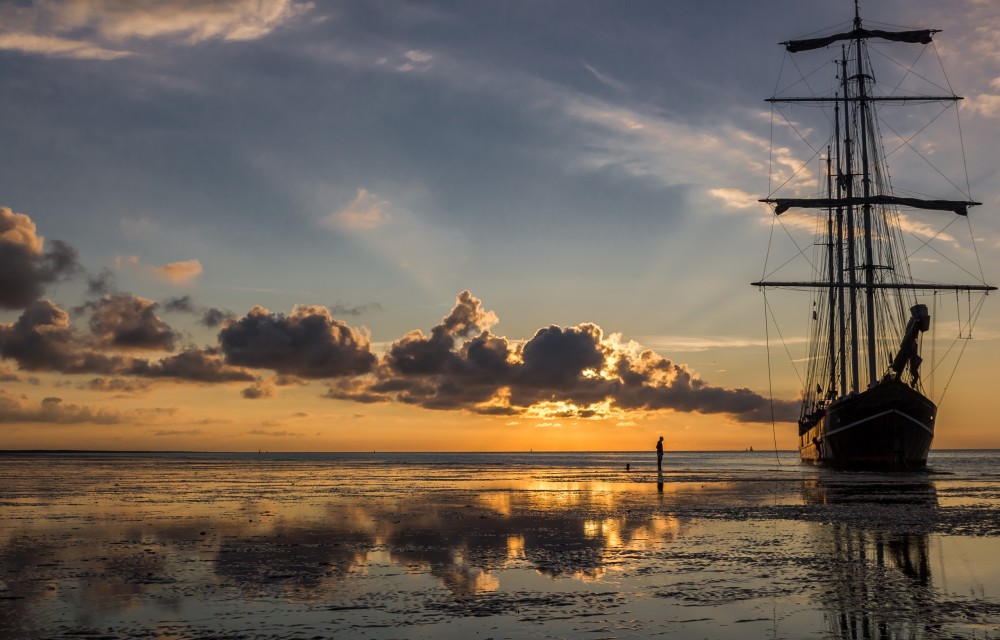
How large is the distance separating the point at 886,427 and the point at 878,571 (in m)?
56.8

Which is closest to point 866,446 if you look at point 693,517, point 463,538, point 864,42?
point 864,42

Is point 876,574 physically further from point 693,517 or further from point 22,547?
point 22,547

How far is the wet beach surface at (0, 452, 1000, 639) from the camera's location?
10172mm

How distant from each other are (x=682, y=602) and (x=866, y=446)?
6286cm

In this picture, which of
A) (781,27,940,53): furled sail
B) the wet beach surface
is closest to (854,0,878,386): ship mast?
(781,27,940,53): furled sail

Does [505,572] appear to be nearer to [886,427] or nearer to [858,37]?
[886,427]

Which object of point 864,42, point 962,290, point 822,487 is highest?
point 864,42

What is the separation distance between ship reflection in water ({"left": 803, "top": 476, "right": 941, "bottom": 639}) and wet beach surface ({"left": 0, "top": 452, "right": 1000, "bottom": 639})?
51mm

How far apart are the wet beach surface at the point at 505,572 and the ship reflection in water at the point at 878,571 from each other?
0.05m

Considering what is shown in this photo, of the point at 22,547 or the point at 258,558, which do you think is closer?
the point at 258,558

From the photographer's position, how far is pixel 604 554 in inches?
643

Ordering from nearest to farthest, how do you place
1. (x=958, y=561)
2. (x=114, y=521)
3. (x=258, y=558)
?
(x=958, y=561) < (x=258, y=558) < (x=114, y=521)

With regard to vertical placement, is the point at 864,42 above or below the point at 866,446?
above

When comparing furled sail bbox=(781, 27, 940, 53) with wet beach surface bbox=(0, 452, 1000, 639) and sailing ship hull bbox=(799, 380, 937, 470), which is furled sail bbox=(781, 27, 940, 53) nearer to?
sailing ship hull bbox=(799, 380, 937, 470)
